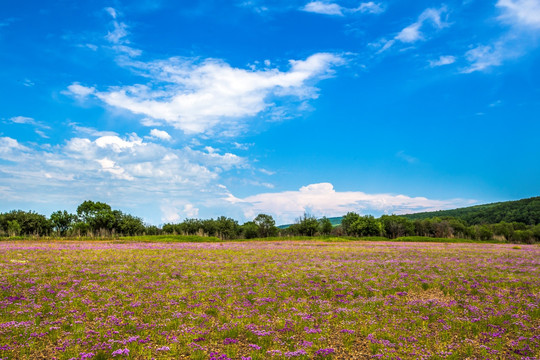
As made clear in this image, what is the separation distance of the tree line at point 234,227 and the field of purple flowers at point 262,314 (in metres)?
76.7

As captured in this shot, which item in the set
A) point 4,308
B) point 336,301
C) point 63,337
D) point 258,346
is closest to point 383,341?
point 258,346

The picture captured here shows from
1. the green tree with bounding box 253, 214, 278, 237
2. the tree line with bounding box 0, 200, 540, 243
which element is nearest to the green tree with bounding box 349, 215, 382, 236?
the tree line with bounding box 0, 200, 540, 243

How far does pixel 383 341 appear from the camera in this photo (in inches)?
421

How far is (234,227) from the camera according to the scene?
134 m

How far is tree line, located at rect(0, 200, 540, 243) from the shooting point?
98.9m

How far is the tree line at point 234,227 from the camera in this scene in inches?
3893

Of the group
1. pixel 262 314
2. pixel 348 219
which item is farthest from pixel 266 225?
pixel 262 314

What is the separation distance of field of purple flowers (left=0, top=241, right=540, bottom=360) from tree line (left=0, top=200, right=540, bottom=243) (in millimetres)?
76728

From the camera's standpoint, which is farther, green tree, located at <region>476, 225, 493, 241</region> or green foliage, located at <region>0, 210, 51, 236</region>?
green tree, located at <region>476, 225, 493, 241</region>

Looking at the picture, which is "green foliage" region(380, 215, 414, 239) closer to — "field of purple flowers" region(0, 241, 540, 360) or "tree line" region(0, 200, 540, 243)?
"tree line" region(0, 200, 540, 243)

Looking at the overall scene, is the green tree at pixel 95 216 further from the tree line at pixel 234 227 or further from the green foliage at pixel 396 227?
the green foliage at pixel 396 227

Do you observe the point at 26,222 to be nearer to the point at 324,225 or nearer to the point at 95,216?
the point at 95,216

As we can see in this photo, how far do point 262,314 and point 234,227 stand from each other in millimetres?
122498

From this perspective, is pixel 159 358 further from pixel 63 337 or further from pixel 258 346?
pixel 63 337
